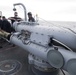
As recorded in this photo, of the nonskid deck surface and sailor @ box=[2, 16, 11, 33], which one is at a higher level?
sailor @ box=[2, 16, 11, 33]

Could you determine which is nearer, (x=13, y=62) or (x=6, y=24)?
(x=13, y=62)

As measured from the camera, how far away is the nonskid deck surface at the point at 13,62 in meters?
4.10

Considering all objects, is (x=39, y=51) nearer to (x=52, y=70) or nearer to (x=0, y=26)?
(x=52, y=70)

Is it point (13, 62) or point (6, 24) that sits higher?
point (6, 24)

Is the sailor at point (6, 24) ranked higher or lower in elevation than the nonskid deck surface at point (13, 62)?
higher

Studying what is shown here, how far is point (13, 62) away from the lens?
4.66 meters

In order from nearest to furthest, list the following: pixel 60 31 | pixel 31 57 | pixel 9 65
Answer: pixel 60 31, pixel 31 57, pixel 9 65

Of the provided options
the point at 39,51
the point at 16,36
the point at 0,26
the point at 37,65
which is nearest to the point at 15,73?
the point at 37,65

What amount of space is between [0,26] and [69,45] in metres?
5.16

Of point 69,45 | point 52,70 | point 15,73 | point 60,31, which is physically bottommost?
point 15,73

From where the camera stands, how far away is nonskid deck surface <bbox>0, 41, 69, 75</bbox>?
4.10 meters

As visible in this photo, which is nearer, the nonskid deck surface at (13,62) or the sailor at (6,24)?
the nonskid deck surface at (13,62)

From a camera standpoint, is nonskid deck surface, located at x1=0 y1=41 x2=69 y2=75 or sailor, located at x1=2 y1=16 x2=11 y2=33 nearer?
nonskid deck surface, located at x1=0 y1=41 x2=69 y2=75

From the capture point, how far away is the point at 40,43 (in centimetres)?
379
